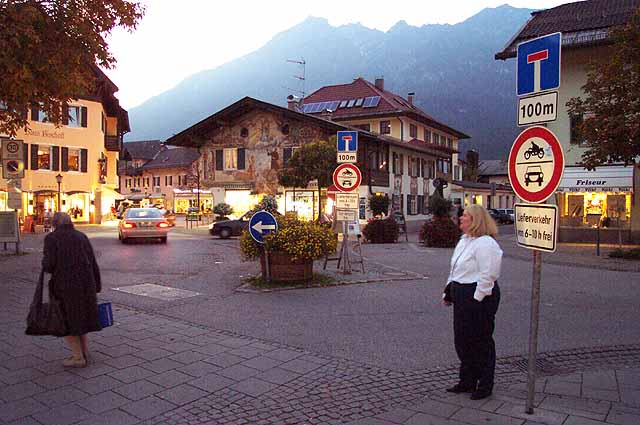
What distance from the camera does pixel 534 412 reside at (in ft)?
14.2

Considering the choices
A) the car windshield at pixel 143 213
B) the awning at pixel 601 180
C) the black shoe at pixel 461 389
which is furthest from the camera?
the awning at pixel 601 180

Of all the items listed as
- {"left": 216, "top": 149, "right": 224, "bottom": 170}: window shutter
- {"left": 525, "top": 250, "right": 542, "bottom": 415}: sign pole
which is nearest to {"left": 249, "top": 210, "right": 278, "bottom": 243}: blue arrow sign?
{"left": 525, "top": 250, "right": 542, "bottom": 415}: sign pole

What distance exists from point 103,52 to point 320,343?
940 cm

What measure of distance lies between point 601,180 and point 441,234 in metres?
7.90

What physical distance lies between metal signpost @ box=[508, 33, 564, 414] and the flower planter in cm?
659

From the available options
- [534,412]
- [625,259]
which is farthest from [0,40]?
[625,259]

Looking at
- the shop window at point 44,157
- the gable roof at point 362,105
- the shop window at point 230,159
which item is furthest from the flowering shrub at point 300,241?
the gable roof at point 362,105

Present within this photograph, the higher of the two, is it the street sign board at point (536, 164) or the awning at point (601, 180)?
the awning at point (601, 180)

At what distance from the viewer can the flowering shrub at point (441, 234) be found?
70.9ft

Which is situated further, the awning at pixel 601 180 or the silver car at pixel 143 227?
the awning at pixel 601 180

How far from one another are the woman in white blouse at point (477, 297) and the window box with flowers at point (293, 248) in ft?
19.2

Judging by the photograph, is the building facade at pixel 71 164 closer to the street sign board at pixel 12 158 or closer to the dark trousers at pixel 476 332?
the street sign board at pixel 12 158

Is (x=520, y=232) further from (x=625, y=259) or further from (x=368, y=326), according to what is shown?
(x=625, y=259)

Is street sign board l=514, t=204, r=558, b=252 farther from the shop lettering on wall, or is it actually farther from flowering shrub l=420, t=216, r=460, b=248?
the shop lettering on wall
